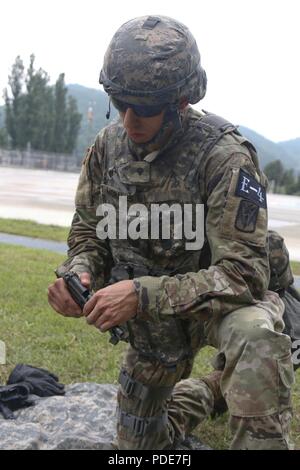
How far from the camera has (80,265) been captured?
2.63 meters

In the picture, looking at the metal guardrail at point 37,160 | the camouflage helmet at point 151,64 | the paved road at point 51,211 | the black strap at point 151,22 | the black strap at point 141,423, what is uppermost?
the black strap at point 151,22

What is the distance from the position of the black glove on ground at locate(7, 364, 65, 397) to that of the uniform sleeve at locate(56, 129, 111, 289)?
2.96 feet

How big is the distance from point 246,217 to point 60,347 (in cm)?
250

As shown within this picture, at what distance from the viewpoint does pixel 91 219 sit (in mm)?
2842

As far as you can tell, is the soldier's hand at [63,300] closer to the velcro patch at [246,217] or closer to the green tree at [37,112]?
the velcro patch at [246,217]

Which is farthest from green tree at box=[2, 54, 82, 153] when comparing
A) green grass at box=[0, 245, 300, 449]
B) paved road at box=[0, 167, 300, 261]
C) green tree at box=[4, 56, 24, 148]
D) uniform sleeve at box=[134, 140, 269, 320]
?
uniform sleeve at box=[134, 140, 269, 320]

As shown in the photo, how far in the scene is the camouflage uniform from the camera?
2020mm

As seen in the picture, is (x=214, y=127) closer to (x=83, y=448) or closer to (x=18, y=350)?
(x=83, y=448)

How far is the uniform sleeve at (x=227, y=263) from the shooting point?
2156 millimetres

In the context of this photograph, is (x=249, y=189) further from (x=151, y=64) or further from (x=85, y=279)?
(x=85, y=279)

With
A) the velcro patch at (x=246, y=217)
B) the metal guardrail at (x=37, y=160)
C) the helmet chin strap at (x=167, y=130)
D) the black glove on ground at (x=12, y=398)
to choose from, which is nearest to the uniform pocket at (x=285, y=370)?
the velcro patch at (x=246, y=217)

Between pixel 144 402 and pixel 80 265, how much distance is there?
2.28ft

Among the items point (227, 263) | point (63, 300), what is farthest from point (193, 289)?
point (63, 300)

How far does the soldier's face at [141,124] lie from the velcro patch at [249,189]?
376 mm
